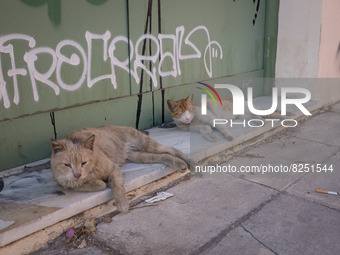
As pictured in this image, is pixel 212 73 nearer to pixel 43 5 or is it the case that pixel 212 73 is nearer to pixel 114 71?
pixel 114 71

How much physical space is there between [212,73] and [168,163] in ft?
9.57

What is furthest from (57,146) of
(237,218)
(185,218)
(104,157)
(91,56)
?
(237,218)

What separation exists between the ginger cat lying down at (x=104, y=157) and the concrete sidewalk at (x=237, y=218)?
326 millimetres

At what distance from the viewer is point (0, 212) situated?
3.01m

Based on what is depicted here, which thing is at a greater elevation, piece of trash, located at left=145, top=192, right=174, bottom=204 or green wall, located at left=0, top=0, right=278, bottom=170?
green wall, located at left=0, top=0, right=278, bottom=170

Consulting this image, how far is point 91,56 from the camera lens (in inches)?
178

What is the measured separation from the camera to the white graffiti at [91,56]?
12.5ft

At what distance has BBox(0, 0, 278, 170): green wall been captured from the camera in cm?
385

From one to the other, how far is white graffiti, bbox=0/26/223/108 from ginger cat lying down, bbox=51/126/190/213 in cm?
82

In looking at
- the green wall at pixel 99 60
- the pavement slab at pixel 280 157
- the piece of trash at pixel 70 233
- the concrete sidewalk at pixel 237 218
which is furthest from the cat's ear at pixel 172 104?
the piece of trash at pixel 70 233

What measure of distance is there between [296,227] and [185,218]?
1.03m

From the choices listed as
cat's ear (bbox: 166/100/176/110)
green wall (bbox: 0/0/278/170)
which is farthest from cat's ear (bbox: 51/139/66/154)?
cat's ear (bbox: 166/100/176/110)

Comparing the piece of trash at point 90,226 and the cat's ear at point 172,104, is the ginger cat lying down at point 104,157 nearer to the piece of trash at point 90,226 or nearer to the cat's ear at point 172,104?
the piece of trash at point 90,226

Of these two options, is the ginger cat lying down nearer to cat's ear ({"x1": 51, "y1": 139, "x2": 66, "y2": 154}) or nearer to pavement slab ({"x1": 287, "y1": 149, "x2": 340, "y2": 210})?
cat's ear ({"x1": 51, "y1": 139, "x2": 66, "y2": 154})
